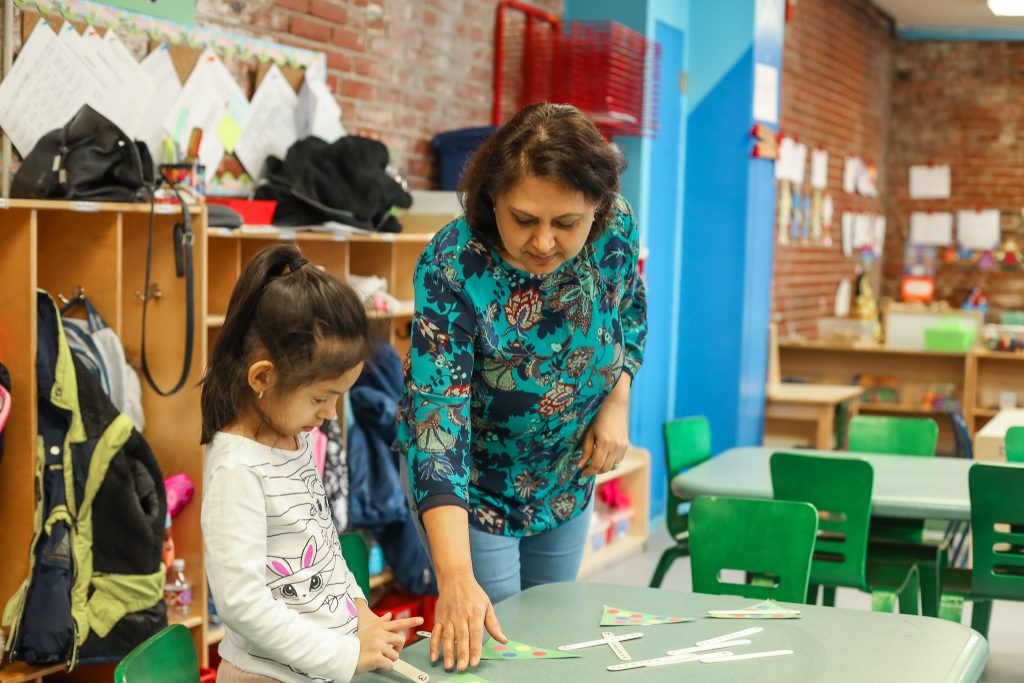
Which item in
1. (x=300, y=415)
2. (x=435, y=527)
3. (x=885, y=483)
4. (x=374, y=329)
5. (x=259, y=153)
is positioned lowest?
(x=885, y=483)

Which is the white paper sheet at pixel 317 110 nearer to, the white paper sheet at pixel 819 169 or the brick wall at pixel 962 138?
the white paper sheet at pixel 819 169

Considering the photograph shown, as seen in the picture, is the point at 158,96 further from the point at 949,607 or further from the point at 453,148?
the point at 949,607

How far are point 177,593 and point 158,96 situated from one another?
1396mm

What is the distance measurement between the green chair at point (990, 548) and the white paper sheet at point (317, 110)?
2.25m

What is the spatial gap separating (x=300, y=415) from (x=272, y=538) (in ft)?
0.57

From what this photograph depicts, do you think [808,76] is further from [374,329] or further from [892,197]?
[374,329]

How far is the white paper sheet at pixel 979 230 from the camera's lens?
9750 millimetres

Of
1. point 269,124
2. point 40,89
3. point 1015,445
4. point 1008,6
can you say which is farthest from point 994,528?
point 1008,6

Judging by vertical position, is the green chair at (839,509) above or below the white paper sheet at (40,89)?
below

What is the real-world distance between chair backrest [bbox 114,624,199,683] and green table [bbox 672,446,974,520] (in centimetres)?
193

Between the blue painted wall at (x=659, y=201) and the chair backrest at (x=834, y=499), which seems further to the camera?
the blue painted wall at (x=659, y=201)

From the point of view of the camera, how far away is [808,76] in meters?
7.81

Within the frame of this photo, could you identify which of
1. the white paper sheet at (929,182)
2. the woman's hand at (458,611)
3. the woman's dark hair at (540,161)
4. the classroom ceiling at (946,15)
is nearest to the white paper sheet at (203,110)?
the woman's dark hair at (540,161)

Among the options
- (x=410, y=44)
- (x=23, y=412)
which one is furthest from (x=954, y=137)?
(x=23, y=412)
